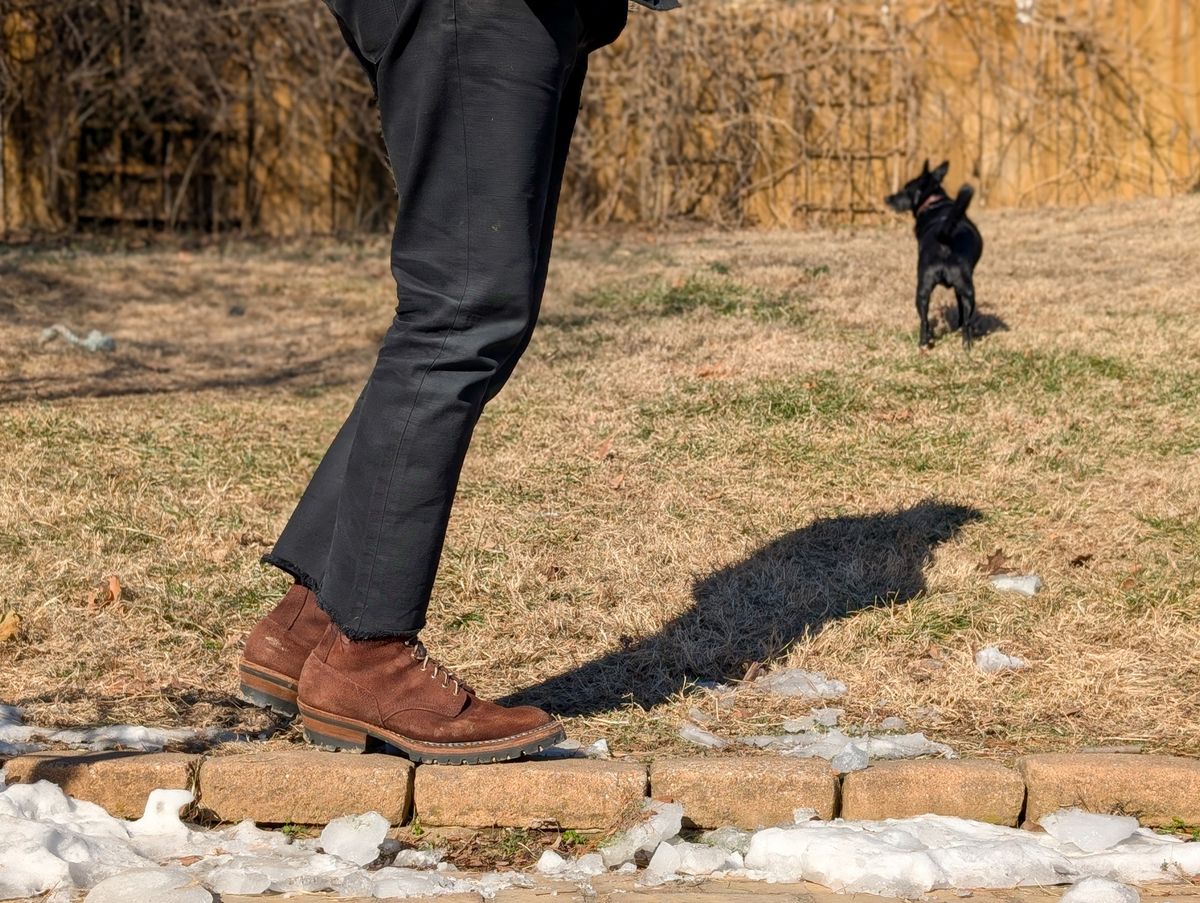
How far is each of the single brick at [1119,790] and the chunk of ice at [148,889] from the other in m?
1.44

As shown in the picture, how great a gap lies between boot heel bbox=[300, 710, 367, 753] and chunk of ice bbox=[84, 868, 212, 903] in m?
0.47

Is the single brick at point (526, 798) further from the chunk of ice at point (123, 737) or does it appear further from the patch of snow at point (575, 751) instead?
the chunk of ice at point (123, 737)

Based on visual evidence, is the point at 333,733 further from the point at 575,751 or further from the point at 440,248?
the point at 440,248

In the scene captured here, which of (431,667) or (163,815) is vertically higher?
(431,667)

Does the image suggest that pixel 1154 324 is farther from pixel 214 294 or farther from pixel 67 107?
pixel 67 107

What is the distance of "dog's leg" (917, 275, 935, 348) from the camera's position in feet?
21.7

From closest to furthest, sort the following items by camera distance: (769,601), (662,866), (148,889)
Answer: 1. (148,889)
2. (662,866)
3. (769,601)

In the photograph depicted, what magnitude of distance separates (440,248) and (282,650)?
2.74 ft

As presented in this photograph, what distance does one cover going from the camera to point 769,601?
151 inches

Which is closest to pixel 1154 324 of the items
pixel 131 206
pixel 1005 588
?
pixel 1005 588

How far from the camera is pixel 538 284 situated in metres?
2.55

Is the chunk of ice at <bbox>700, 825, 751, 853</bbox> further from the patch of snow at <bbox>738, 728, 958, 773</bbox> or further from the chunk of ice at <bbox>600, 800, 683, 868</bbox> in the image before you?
the patch of snow at <bbox>738, 728, 958, 773</bbox>

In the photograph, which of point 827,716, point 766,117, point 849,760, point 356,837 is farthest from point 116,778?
point 766,117

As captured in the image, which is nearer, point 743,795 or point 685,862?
point 685,862
